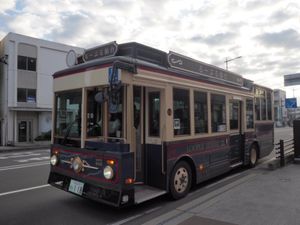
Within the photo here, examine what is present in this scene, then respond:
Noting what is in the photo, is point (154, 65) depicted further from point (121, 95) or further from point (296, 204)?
point (296, 204)

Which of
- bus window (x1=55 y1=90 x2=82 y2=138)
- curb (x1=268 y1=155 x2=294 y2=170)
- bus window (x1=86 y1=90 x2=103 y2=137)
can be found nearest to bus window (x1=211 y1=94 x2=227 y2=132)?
curb (x1=268 y1=155 x2=294 y2=170)

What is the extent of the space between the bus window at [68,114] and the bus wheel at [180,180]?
2.17 meters

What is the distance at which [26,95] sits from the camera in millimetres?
25203

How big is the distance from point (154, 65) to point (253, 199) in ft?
11.3

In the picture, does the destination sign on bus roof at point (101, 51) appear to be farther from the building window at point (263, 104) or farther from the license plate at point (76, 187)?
the building window at point (263, 104)

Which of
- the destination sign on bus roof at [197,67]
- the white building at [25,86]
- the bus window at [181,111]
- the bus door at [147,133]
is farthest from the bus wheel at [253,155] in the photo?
the white building at [25,86]

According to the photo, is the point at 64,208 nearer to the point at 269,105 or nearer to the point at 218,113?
the point at 218,113

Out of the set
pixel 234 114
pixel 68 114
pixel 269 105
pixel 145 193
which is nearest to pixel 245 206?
pixel 145 193

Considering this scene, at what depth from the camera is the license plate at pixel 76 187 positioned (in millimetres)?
5326

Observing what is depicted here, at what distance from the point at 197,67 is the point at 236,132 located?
299cm

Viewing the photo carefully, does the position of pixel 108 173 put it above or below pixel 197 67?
below

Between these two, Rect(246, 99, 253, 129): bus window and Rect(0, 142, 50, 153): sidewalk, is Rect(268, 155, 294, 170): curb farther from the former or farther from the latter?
Rect(0, 142, 50, 153): sidewalk

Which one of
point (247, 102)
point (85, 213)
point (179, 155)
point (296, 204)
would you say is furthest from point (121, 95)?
point (247, 102)

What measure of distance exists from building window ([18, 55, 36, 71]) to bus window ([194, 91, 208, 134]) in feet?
73.1
